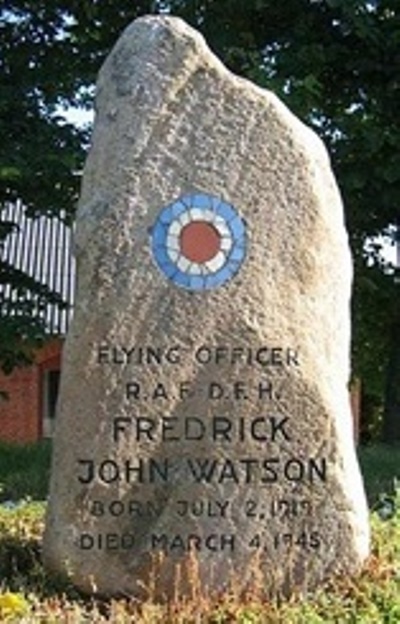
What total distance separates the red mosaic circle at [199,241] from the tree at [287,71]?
4.48 metres

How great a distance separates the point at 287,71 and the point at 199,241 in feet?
18.7

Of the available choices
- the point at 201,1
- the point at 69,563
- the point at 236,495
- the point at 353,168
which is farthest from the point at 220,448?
the point at 201,1

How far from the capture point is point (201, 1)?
1160 centimetres

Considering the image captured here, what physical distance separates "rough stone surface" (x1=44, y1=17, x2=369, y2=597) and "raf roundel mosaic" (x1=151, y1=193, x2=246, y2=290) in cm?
4

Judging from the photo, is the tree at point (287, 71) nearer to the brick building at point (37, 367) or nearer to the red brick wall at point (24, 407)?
the brick building at point (37, 367)

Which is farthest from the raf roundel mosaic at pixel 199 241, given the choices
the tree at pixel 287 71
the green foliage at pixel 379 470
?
the tree at pixel 287 71

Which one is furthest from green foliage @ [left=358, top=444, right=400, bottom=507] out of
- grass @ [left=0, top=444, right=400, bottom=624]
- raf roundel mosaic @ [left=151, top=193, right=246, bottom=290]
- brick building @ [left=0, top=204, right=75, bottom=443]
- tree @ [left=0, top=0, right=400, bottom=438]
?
brick building @ [left=0, top=204, right=75, bottom=443]

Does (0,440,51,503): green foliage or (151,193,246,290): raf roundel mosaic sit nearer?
(151,193,246,290): raf roundel mosaic

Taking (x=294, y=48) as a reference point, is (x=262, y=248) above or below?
below

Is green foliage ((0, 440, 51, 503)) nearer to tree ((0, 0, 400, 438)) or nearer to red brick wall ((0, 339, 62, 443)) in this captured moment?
tree ((0, 0, 400, 438))

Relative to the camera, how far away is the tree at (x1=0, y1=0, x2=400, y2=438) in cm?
1085

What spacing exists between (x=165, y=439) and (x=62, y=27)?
7056 millimetres

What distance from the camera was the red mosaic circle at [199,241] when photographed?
5.93 m

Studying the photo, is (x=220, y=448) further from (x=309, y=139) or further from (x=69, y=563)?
(x=309, y=139)
